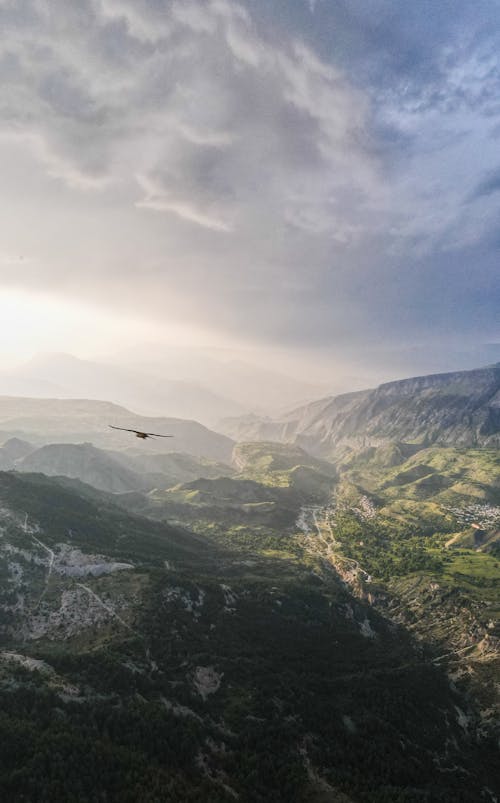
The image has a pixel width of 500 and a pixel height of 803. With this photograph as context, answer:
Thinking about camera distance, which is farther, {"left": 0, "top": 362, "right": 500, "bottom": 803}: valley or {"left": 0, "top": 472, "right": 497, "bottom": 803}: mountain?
{"left": 0, "top": 362, "right": 500, "bottom": 803}: valley

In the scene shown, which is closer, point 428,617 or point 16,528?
point 16,528

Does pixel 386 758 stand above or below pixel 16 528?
below

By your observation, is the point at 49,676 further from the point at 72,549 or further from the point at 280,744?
the point at 72,549

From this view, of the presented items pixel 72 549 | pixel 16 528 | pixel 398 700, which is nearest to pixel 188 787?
pixel 398 700

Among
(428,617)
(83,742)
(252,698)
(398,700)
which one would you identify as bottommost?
(428,617)

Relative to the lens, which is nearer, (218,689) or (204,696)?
(204,696)

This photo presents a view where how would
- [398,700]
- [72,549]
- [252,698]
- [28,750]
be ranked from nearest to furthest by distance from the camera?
1. [28,750]
2. [252,698]
3. [398,700]
4. [72,549]

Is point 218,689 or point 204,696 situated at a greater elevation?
point 204,696

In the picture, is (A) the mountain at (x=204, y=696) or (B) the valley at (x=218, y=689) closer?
(A) the mountain at (x=204, y=696)
